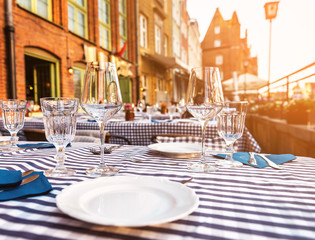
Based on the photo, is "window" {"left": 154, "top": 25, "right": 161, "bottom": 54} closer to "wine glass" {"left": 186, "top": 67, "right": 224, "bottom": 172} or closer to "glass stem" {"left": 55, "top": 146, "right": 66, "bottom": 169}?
"wine glass" {"left": 186, "top": 67, "right": 224, "bottom": 172}

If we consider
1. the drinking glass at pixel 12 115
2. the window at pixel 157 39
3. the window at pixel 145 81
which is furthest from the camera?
the window at pixel 157 39

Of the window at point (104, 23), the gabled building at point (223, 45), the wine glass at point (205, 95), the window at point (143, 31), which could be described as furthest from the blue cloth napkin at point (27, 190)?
the gabled building at point (223, 45)

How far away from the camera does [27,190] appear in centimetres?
53

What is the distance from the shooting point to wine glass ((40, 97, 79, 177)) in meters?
0.72

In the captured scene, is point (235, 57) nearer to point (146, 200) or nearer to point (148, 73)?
point (148, 73)

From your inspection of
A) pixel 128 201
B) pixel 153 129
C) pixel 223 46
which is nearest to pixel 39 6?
pixel 153 129

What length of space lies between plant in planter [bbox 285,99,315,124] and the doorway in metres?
5.51

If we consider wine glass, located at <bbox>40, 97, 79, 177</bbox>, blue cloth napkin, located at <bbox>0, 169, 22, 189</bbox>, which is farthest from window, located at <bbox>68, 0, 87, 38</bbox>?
blue cloth napkin, located at <bbox>0, 169, 22, 189</bbox>

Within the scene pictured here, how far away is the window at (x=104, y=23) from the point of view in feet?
28.8

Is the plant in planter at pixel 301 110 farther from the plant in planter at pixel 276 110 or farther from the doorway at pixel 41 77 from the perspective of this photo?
the doorway at pixel 41 77

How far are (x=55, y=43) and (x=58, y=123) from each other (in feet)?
20.4

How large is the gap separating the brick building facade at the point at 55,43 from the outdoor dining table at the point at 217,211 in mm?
5193

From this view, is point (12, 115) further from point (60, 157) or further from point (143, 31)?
point (143, 31)

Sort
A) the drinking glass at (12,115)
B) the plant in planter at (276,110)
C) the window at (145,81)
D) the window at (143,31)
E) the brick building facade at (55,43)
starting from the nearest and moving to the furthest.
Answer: the drinking glass at (12,115) < the plant in planter at (276,110) < the brick building facade at (55,43) < the window at (143,31) < the window at (145,81)
